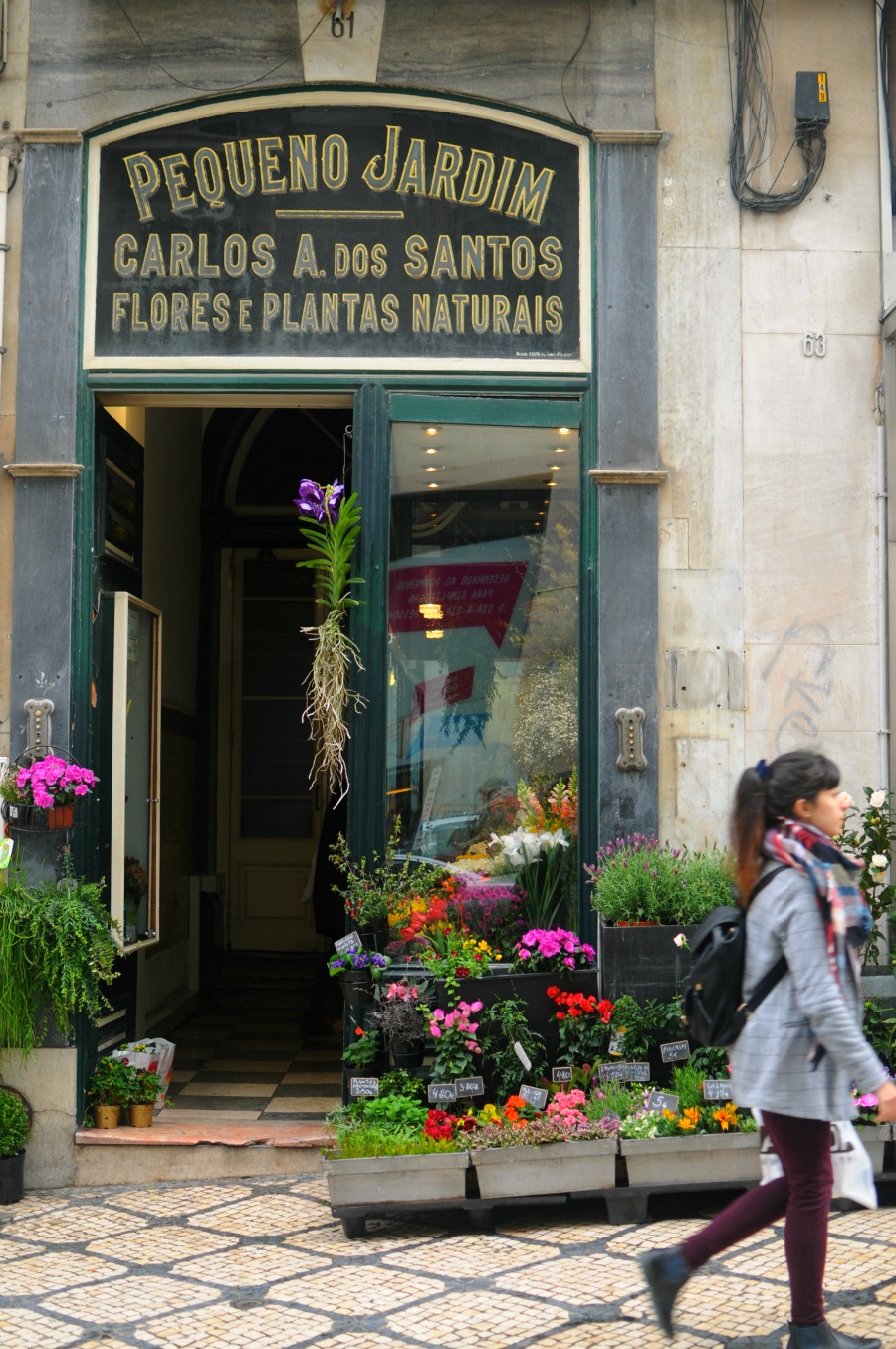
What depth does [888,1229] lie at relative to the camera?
550 cm

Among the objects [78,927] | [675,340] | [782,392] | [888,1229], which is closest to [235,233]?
[675,340]

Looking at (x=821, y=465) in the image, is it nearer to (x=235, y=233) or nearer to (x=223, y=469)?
(x=235, y=233)

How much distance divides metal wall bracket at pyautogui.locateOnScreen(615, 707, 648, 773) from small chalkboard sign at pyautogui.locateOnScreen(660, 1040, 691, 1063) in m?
1.37

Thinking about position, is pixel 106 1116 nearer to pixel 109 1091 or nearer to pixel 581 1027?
pixel 109 1091

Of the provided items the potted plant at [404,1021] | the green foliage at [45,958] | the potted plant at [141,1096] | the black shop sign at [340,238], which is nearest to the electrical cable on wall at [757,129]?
the black shop sign at [340,238]

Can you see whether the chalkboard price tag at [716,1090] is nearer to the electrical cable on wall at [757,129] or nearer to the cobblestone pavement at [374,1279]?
the cobblestone pavement at [374,1279]

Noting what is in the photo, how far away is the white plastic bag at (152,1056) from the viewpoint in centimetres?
711

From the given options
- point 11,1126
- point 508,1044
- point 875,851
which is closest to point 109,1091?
point 11,1126

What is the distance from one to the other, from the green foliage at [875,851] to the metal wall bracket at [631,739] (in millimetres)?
1005

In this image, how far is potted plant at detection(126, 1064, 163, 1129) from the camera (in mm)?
6906

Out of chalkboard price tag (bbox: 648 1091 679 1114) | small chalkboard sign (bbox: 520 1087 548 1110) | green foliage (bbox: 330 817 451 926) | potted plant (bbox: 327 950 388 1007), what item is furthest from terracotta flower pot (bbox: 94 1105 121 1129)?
chalkboard price tag (bbox: 648 1091 679 1114)

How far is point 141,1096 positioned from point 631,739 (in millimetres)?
2947

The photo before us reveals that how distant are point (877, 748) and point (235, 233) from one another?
4.11 metres

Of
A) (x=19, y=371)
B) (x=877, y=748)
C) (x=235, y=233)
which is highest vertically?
(x=235, y=233)
